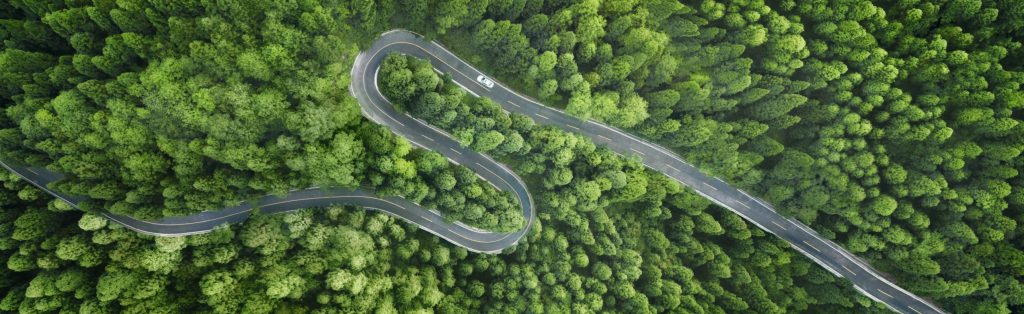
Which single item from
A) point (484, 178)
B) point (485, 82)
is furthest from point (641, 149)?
point (485, 82)

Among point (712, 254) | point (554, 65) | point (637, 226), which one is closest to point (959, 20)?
point (712, 254)

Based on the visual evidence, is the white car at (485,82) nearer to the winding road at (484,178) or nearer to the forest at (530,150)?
the winding road at (484,178)

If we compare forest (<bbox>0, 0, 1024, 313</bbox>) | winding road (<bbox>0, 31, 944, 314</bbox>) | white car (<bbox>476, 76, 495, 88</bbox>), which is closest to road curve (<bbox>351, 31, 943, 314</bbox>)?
winding road (<bbox>0, 31, 944, 314</bbox>)

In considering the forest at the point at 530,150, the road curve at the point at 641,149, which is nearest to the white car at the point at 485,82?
the road curve at the point at 641,149

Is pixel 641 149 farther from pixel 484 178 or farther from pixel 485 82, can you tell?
pixel 485 82

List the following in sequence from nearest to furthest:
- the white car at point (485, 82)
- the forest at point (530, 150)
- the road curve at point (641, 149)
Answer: the forest at point (530, 150), the road curve at point (641, 149), the white car at point (485, 82)

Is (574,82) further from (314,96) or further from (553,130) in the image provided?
(314,96)
